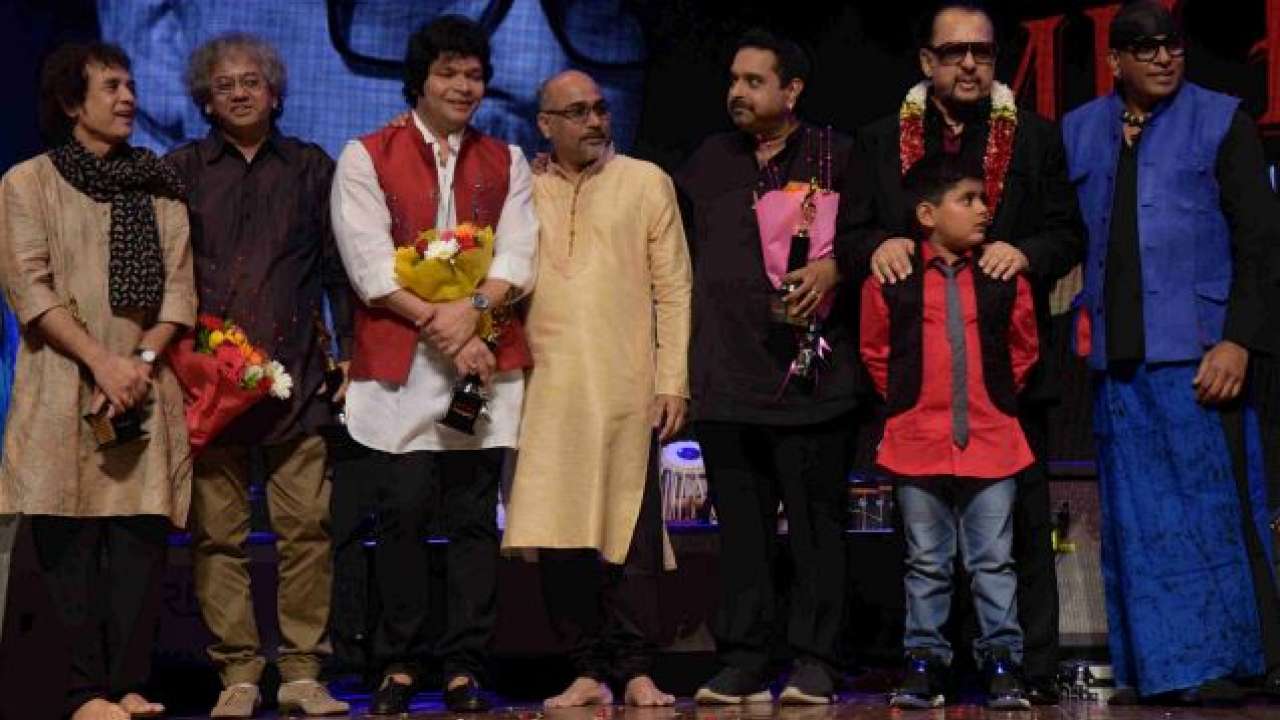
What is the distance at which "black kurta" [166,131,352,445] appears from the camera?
5.36 m

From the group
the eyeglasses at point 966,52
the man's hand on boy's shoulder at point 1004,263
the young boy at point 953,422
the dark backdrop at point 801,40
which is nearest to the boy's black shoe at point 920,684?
the young boy at point 953,422

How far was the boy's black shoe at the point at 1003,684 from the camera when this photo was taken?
4.98 m

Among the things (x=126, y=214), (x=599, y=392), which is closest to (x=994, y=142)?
(x=599, y=392)

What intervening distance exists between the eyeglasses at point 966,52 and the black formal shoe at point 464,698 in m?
1.97

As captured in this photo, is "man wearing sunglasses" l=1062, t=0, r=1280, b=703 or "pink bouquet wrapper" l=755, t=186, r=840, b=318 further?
"pink bouquet wrapper" l=755, t=186, r=840, b=318

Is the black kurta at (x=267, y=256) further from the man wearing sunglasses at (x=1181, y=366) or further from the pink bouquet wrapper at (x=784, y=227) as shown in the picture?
the man wearing sunglasses at (x=1181, y=366)

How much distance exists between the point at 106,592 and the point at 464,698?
93 centimetres

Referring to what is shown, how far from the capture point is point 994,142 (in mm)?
5238

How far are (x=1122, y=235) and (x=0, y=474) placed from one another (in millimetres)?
2858

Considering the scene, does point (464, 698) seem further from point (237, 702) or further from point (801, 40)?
point (801, 40)

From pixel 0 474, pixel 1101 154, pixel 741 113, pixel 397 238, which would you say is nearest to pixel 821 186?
pixel 741 113

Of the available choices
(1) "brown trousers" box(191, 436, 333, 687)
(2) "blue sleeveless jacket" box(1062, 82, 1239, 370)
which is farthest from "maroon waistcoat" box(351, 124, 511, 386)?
(2) "blue sleeveless jacket" box(1062, 82, 1239, 370)

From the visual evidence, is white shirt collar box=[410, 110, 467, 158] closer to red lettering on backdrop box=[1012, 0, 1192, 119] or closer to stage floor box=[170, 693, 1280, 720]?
stage floor box=[170, 693, 1280, 720]

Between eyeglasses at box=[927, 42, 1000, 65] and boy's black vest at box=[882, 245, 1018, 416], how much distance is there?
49 cm
